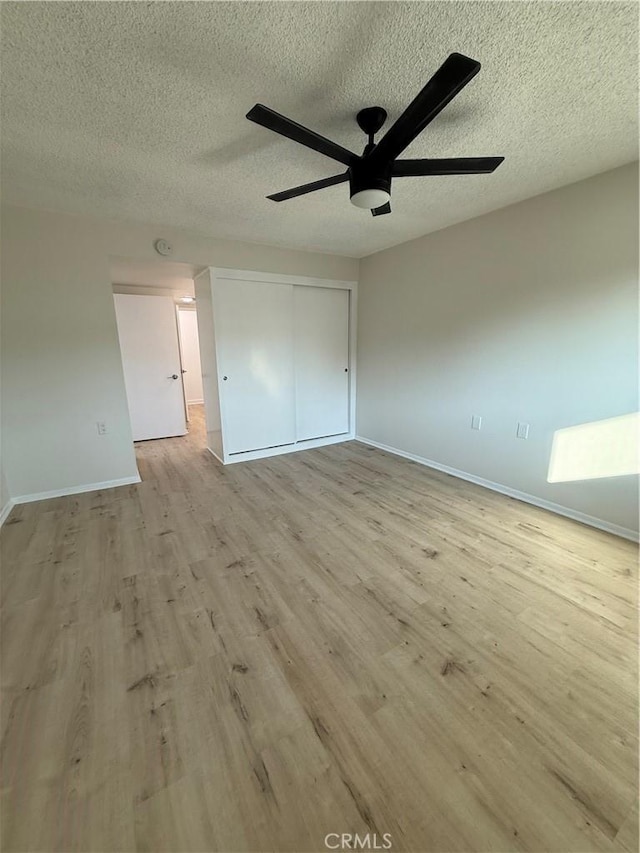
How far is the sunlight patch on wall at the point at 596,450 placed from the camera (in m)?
2.21

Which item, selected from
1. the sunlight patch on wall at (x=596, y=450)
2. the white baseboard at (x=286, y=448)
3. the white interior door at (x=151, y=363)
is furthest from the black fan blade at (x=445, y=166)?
the white interior door at (x=151, y=363)

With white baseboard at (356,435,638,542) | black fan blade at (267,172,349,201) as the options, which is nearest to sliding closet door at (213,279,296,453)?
white baseboard at (356,435,638,542)

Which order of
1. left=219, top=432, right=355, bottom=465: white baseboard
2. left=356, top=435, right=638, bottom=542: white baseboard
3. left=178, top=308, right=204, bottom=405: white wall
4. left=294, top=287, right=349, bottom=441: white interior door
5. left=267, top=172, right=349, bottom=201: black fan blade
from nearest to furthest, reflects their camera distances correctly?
left=267, top=172, right=349, bottom=201: black fan blade → left=356, top=435, right=638, bottom=542: white baseboard → left=219, top=432, right=355, bottom=465: white baseboard → left=294, top=287, right=349, bottom=441: white interior door → left=178, top=308, right=204, bottom=405: white wall

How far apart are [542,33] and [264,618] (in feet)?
8.67

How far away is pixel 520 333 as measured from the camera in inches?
107

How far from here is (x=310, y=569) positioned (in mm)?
2033

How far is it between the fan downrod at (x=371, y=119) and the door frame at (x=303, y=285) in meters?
2.17

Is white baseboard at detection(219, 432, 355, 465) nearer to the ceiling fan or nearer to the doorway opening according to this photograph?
the doorway opening

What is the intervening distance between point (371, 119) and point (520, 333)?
1935 mm

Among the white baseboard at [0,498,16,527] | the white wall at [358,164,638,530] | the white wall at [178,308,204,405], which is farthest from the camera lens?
the white wall at [178,308,204,405]

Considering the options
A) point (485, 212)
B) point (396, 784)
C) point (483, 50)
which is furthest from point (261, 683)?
point (485, 212)

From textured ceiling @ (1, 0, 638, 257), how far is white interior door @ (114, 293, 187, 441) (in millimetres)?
2139

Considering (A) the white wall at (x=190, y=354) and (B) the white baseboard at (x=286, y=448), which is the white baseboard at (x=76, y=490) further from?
(A) the white wall at (x=190, y=354)

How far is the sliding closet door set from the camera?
3572 mm
